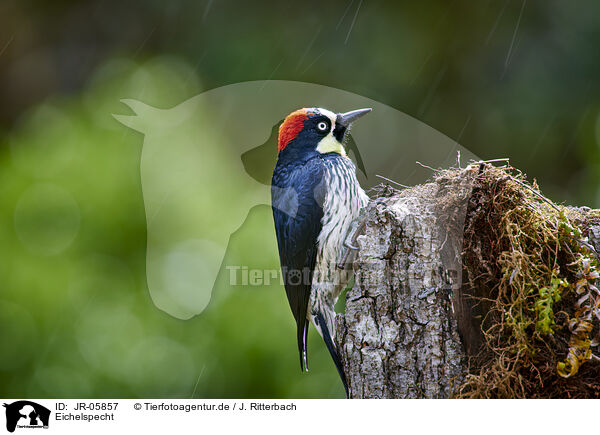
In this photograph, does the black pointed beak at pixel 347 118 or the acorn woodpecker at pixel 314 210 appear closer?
the acorn woodpecker at pixel 314 210

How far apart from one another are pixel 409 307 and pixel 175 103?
6.87 ft

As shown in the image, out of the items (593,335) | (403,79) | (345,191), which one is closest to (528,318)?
(593,335)

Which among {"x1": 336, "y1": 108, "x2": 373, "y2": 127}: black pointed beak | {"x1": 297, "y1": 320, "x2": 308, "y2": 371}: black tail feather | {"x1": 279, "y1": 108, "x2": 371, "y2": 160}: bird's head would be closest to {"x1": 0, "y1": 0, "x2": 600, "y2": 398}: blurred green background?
{"x1": 297, "y1": 320, "x2": 308, "y2": 371}: black tail feather

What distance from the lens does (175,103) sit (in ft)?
10.0

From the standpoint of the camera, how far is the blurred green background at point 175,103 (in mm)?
2422

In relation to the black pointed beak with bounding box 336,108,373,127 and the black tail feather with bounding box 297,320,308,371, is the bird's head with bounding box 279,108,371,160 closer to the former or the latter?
the black pointed beak with bounding box 336,108,373,127

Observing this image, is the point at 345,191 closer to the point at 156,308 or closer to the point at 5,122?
the point at 156,308

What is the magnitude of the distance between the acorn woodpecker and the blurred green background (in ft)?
1.45

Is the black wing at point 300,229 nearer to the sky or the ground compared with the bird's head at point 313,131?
nearer to the ground

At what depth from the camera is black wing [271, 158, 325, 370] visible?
6.42 feet

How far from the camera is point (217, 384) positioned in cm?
231
